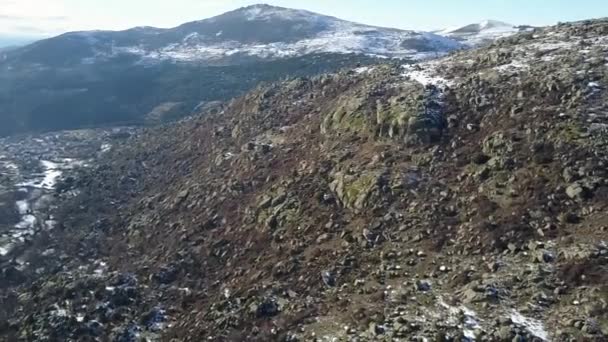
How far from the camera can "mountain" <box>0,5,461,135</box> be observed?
384ft

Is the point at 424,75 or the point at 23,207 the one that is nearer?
the point at 424,75

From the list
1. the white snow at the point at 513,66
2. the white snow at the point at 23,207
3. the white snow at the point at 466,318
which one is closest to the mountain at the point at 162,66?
the white snow at the point at 23,207

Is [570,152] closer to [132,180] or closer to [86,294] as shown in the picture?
[86,294]

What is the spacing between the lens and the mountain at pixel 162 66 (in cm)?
11719

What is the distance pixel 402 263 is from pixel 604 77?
742 inches

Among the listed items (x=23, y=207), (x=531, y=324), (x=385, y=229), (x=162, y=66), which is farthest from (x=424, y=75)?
(x=162, y=66)

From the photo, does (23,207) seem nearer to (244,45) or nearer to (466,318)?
(466,318)

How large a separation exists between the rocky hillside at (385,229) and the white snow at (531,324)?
75 mm

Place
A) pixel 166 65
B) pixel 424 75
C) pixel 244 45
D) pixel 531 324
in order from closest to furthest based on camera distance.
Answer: pixel 531 324, pixel 424 75, pixel 166 65, pixel 244 45

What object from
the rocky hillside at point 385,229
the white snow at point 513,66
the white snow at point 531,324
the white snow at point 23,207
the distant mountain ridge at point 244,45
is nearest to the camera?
the white snow at point 531,324

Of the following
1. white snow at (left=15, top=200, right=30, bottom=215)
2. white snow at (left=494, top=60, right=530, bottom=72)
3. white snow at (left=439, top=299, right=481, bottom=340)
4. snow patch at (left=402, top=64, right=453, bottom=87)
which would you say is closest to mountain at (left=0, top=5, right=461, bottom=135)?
white snow at (left=15, top=200, right=30, bottom=215)

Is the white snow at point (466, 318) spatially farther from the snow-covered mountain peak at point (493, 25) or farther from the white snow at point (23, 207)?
the snow-covered mountain peak at point (493, 25)

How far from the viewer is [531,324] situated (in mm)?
20172

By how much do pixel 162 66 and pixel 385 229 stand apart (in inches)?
5323
